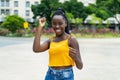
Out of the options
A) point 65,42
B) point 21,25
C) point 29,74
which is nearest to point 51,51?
point 65,42

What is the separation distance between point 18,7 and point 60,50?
3664 inches

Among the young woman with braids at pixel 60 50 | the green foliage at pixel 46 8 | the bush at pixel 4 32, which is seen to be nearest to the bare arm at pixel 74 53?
the young woman with braids at pixel 60 50

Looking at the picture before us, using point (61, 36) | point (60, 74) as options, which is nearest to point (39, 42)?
point (61, 36)

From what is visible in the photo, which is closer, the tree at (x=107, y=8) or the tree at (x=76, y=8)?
the tree at (x=107, y=8)

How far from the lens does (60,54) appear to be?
5.24 m

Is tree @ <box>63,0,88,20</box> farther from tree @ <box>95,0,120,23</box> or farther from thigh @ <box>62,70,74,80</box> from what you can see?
thigh @ <box>62,70,74,80</box>

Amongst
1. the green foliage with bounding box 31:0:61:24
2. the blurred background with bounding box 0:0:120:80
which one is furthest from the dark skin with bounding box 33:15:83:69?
the green foliage with bounding box 31:0:61:24

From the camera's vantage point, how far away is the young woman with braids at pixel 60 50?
17.2ft

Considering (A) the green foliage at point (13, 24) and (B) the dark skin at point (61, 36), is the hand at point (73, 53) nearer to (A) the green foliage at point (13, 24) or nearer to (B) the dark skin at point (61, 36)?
(B) the dark skin at point (61, 36)

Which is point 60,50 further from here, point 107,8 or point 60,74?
point 107,8

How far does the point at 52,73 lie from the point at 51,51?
266mm

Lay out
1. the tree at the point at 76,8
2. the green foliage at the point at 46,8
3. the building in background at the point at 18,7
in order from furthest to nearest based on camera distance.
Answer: the building in background at the point at 18,7
the tree at the point at 76,8
the green foliage at the point at 46,8

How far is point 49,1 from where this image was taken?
74938 millimetres

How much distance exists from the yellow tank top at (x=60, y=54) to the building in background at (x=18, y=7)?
91.6m
